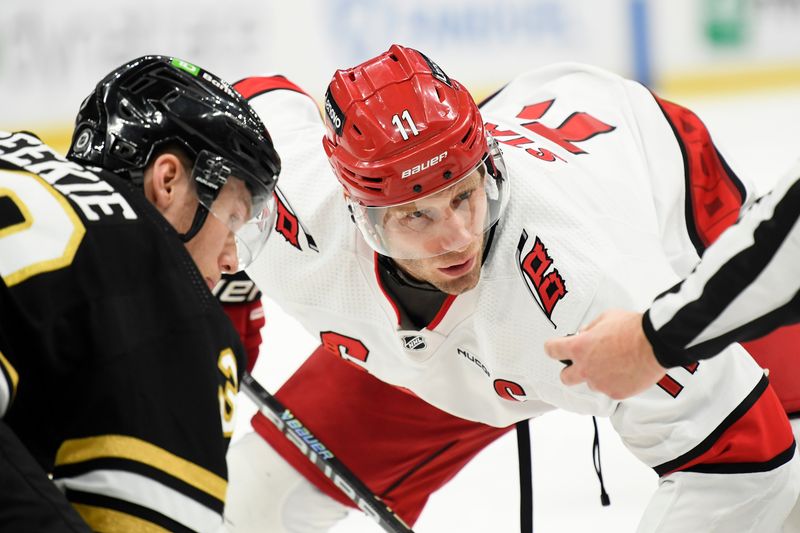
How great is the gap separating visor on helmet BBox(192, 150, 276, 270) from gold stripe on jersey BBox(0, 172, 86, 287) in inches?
11.5

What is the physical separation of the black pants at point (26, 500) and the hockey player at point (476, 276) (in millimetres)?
909

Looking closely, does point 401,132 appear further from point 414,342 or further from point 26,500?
point 26,500

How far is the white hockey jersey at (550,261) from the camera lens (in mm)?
1858

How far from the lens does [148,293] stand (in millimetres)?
1292

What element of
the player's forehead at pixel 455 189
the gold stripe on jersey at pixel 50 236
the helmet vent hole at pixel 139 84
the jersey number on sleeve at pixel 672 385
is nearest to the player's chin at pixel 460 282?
the player's forehead at pixel 455 189

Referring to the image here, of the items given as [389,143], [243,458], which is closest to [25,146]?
[389,143]

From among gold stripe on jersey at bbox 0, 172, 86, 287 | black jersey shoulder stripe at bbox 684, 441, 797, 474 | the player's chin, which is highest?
gold stripe on jersey at bbox 0, 172, 86, 287

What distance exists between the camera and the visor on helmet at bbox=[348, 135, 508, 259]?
6.44ft

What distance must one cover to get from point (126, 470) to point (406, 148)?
0.86m

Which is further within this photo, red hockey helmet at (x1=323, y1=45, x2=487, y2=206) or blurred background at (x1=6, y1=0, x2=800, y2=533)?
blurred background at (x1=6, y1=0, x2=800, y2=533)

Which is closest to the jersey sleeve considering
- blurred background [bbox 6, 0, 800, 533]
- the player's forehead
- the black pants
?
the player's forehead

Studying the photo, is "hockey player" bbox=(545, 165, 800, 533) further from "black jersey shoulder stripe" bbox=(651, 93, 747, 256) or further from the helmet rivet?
"black jersey shoulder stripe" bbox=(651, 93, 747, 256)

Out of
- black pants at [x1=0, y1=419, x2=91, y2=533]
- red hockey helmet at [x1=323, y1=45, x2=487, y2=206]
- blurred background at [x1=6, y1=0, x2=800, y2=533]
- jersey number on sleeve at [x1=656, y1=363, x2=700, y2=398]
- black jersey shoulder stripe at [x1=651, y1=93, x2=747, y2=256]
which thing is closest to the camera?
black pants at [x1=0, y1=419, x2=91, y2=533]

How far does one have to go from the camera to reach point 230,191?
160cm
